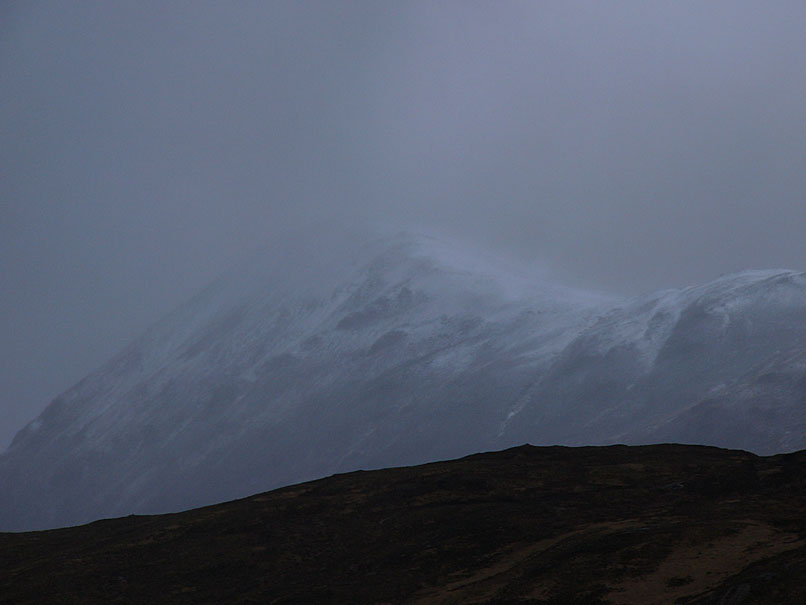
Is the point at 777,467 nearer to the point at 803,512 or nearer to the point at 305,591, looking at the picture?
the point at 803,512

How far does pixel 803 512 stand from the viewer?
140ft

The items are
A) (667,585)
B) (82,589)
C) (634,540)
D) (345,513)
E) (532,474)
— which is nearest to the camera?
(667,585)

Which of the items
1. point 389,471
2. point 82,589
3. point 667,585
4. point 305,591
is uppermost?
point 389,471

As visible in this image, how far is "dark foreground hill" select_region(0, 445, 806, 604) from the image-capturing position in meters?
37.0

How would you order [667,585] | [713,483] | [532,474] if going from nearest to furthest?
1. [667,585]
2. [713,483]
3. [532,474]

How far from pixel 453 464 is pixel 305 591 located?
24.4 m

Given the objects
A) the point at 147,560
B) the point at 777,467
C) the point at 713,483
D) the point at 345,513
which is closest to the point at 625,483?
the point at 713,483

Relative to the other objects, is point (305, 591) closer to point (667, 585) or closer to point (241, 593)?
point (241, 593)

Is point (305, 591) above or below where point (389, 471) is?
below

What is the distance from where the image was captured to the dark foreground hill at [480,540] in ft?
121

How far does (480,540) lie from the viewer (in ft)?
158

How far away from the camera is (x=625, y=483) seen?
183ft

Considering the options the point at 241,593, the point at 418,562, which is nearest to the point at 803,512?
the point at 418,562

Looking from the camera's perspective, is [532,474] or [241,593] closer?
[241,593]
